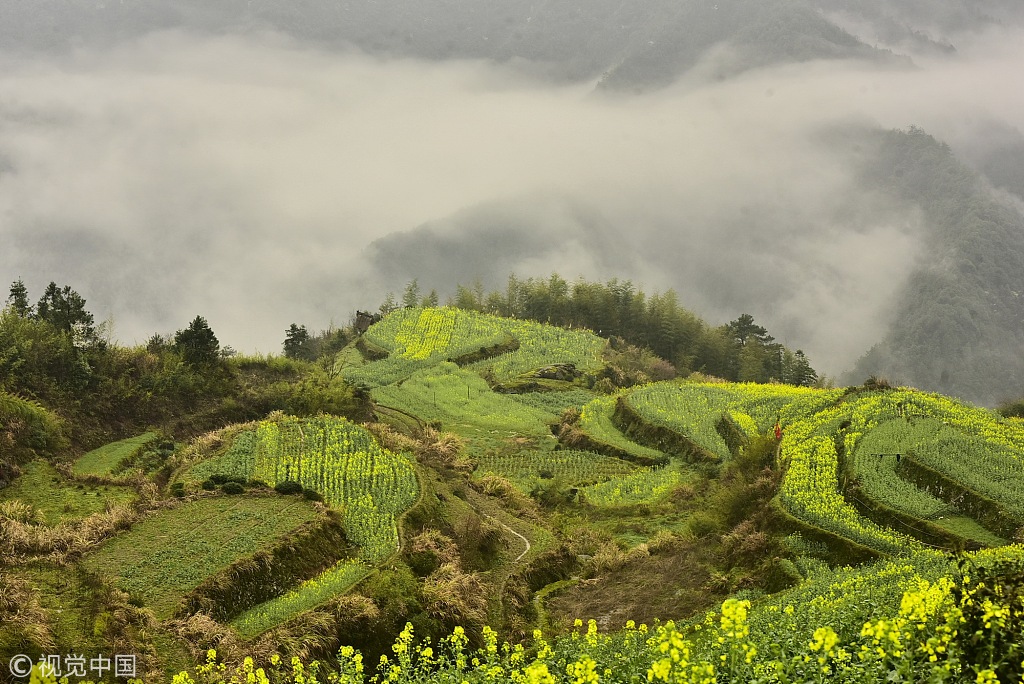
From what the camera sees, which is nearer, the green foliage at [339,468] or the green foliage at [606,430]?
the green foliage at [339,468]

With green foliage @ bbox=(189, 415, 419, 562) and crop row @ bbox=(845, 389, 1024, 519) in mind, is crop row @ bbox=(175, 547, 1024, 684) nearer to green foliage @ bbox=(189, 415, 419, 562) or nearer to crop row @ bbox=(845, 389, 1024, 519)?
green foliage @ bbox=(189, 415, 419, 562)

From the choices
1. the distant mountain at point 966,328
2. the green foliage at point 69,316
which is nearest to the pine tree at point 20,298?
the green foliage at point 69,316

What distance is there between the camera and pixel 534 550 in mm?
29047

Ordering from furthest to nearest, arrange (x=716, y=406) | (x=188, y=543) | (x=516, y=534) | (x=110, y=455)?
(x=716, y=406) < (x=110, y=455) < (x=516, y=534) < (x=188, y=543)

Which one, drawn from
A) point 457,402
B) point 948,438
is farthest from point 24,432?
point 948,438

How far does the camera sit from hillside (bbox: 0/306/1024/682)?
11.8m

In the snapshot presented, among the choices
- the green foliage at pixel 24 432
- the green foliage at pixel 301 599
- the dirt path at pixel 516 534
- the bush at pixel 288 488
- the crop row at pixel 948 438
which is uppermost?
the crop row at pixel 948 438

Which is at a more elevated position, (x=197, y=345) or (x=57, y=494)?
(x=197, y=345)

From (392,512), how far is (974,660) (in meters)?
20.1

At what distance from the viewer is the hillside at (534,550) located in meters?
11.8

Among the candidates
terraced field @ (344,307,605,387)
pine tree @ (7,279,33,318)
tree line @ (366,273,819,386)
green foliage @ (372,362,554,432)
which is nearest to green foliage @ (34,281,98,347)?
pine tree @ (7,279,33,318)

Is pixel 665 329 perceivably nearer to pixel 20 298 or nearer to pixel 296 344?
pixel 296 344

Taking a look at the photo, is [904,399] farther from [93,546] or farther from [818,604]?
[93,546]

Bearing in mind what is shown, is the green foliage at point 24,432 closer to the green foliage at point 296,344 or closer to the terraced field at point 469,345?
the terraced field at point 469,345
